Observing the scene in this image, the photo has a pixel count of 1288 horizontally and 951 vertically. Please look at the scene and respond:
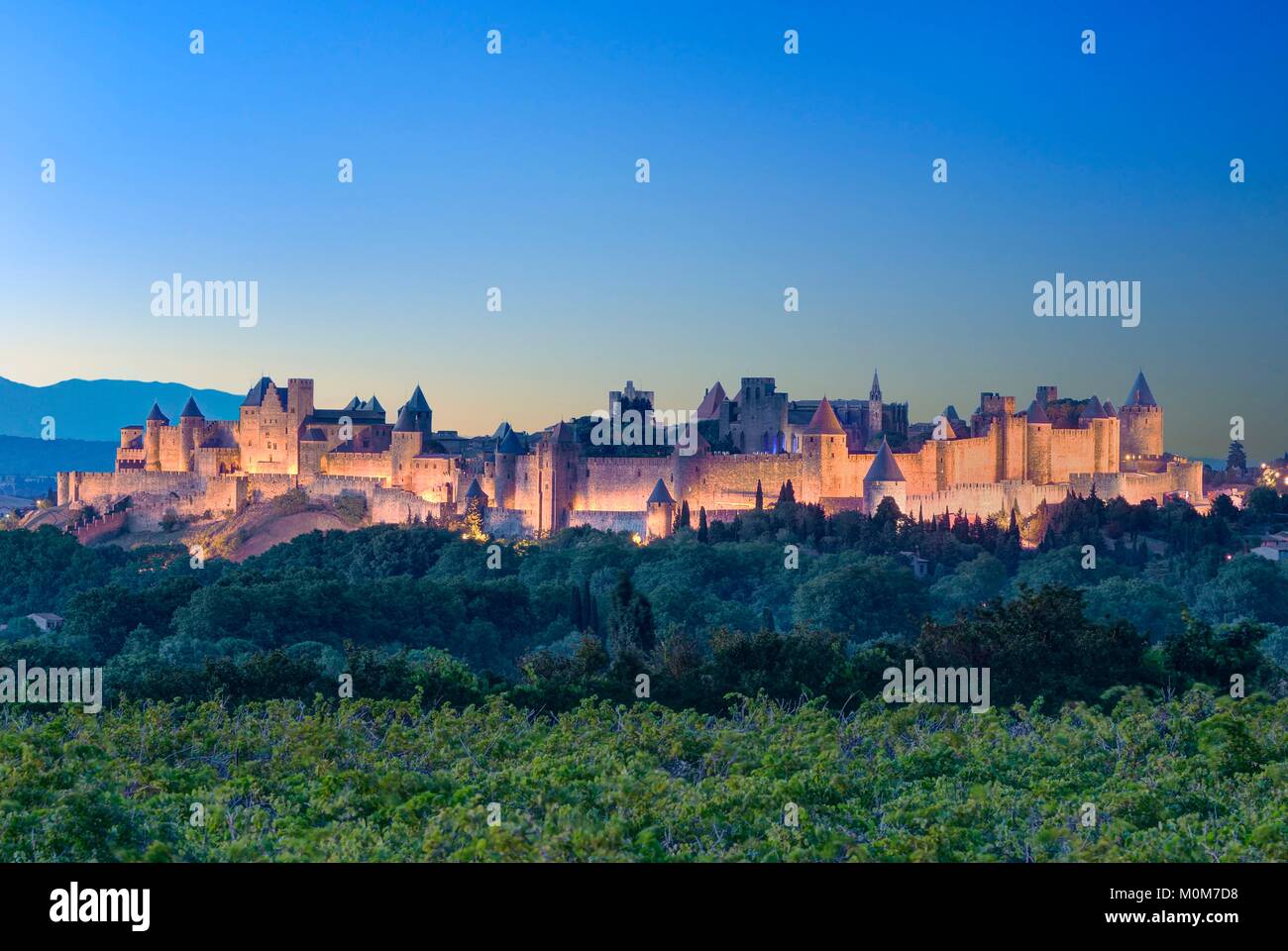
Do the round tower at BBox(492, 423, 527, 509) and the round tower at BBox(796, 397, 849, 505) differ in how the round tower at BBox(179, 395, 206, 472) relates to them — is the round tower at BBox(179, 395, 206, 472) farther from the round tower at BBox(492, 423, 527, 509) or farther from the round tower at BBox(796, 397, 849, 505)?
the round tower at BBox(796, 397, 849, 505)

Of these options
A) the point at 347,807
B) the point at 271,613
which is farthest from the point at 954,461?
the point at 347,807

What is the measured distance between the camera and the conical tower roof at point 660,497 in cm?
5825

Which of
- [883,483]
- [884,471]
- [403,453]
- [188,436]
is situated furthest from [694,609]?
[188,436]

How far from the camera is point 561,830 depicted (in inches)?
Result: 595

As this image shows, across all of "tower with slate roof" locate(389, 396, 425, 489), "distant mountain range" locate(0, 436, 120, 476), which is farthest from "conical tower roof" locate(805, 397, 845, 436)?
"distant mountain range" locate(0, 436, 120, 476)

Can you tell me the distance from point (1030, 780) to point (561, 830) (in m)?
5.63

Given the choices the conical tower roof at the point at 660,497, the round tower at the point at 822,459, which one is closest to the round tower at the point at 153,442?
the conical tower roof at the point at 660,497

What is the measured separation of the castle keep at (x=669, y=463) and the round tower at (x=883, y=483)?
0.05 meters

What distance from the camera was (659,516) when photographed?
5816 cm

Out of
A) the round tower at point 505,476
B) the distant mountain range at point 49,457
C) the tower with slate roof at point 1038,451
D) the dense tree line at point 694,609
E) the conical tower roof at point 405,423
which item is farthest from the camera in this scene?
the distant mountain range at point 49,457

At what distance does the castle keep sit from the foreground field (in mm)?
34977

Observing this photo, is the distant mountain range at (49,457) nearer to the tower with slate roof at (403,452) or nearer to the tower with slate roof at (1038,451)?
the tower with slate roof at (403,452)

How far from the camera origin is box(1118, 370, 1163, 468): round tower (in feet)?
208
